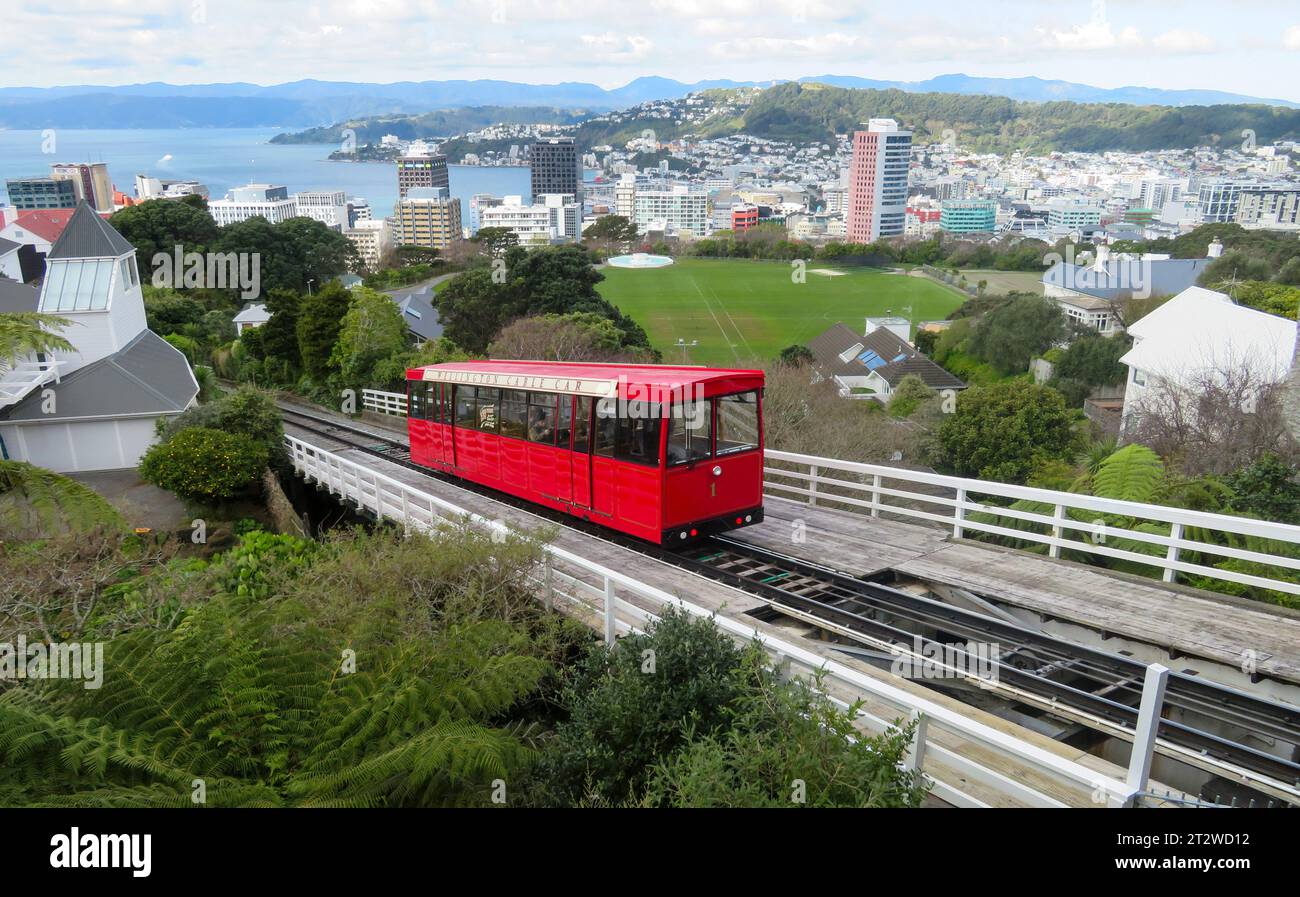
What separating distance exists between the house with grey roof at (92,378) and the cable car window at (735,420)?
1808 centimetres

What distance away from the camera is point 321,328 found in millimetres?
32938

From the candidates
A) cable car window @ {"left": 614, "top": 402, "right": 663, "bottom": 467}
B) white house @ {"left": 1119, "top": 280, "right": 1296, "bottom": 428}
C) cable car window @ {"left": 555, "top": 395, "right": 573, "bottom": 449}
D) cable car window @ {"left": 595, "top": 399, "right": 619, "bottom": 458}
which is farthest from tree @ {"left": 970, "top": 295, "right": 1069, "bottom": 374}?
cable car window @ {"left": 614, "top": 402, "right": 663, "bottom": 467}

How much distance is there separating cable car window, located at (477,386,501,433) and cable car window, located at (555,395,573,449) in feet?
6.70

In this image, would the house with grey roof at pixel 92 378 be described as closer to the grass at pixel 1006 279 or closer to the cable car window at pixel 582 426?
the cable car window at pixel 582 426

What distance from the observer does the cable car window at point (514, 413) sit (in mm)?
13141

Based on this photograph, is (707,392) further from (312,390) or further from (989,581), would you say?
(312,390)

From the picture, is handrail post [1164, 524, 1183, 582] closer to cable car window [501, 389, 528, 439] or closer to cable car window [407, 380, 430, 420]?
cable car window [501, 389, 528, 439]

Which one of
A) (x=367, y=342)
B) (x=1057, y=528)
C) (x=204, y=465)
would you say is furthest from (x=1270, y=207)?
(x=204, y=465)

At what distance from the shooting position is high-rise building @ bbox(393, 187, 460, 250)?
176125 mm

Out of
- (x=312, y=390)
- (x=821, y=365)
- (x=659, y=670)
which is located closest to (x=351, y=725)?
(x=659, y=670)

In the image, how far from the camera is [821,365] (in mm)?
58000

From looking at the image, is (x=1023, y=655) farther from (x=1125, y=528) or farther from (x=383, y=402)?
(x=383, y=402)

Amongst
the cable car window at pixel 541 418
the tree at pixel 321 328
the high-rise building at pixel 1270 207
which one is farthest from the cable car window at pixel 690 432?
the high-rise building at pixel 1270 207

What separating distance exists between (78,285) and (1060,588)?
28.6 m
